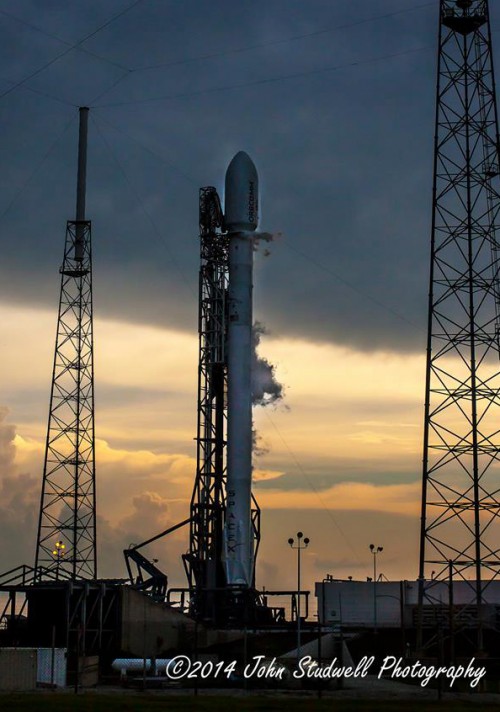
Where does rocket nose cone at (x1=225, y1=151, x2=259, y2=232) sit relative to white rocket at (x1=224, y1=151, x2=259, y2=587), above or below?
above

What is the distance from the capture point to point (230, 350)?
98.5m

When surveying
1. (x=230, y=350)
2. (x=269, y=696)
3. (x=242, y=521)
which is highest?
(x=230, y=350)

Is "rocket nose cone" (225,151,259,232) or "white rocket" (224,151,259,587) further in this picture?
"rocket nose cone" (225,151,259,232)

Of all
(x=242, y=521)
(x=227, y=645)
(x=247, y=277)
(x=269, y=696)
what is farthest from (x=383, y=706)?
(x=247, y=277)

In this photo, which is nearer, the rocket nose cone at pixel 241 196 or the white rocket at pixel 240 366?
the white rocket at pixel 240 366

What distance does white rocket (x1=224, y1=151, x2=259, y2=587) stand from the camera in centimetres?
9650

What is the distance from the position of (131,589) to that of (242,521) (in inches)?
418

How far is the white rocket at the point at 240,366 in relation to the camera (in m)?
96.5

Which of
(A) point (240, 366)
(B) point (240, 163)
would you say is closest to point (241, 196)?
(B) point (240, 163)

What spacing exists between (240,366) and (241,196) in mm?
13704

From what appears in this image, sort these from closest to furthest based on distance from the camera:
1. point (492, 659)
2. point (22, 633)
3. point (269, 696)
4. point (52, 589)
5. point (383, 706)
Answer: point (383, 706) < point (269, 696) < point (492, 659) < point (52, 589) < point (22, 633)

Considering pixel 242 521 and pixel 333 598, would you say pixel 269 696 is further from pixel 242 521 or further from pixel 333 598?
pixel 333 598

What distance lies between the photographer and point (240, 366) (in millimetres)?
98250

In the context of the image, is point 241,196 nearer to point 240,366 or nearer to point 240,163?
point 240,163
